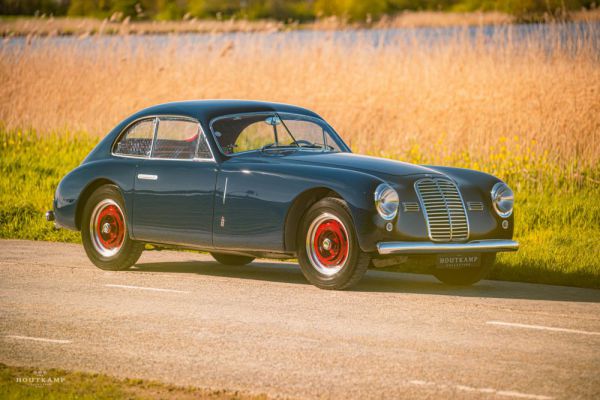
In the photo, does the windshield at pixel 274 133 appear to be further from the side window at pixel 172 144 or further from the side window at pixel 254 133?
the side window at pixel 172 144

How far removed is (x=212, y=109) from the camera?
1062cm

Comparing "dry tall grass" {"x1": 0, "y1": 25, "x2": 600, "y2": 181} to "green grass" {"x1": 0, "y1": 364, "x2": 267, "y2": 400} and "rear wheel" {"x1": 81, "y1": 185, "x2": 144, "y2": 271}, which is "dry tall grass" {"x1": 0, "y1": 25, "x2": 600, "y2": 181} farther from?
"green grass" {"x1": 0, "y1": 364, "x2": 267, "y2": 400}

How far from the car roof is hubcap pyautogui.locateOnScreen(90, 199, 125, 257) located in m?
1.01

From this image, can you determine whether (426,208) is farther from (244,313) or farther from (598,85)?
(598,85)

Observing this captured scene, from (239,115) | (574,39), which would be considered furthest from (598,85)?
(239,115)

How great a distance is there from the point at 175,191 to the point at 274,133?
1.10 metres

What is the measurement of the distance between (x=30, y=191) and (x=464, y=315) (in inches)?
368

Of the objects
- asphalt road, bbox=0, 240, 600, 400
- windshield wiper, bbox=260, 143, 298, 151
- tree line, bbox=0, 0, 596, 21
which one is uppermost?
tree line, bbox=0, 0, 596, 21

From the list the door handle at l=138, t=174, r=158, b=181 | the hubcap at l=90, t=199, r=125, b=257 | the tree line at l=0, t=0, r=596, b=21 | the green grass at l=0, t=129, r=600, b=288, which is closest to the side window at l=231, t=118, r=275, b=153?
the door handle at l=138, t=174, r=158, b=181

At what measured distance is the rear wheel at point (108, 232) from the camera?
35.4ft

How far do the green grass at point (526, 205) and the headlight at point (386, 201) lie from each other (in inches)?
90.0

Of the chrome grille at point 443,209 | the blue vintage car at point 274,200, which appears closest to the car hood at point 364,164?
the blue vintage car at point 274,200

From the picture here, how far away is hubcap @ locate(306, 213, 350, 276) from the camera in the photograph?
9211mm

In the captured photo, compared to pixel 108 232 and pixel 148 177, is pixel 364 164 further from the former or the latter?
pixel 108 232
